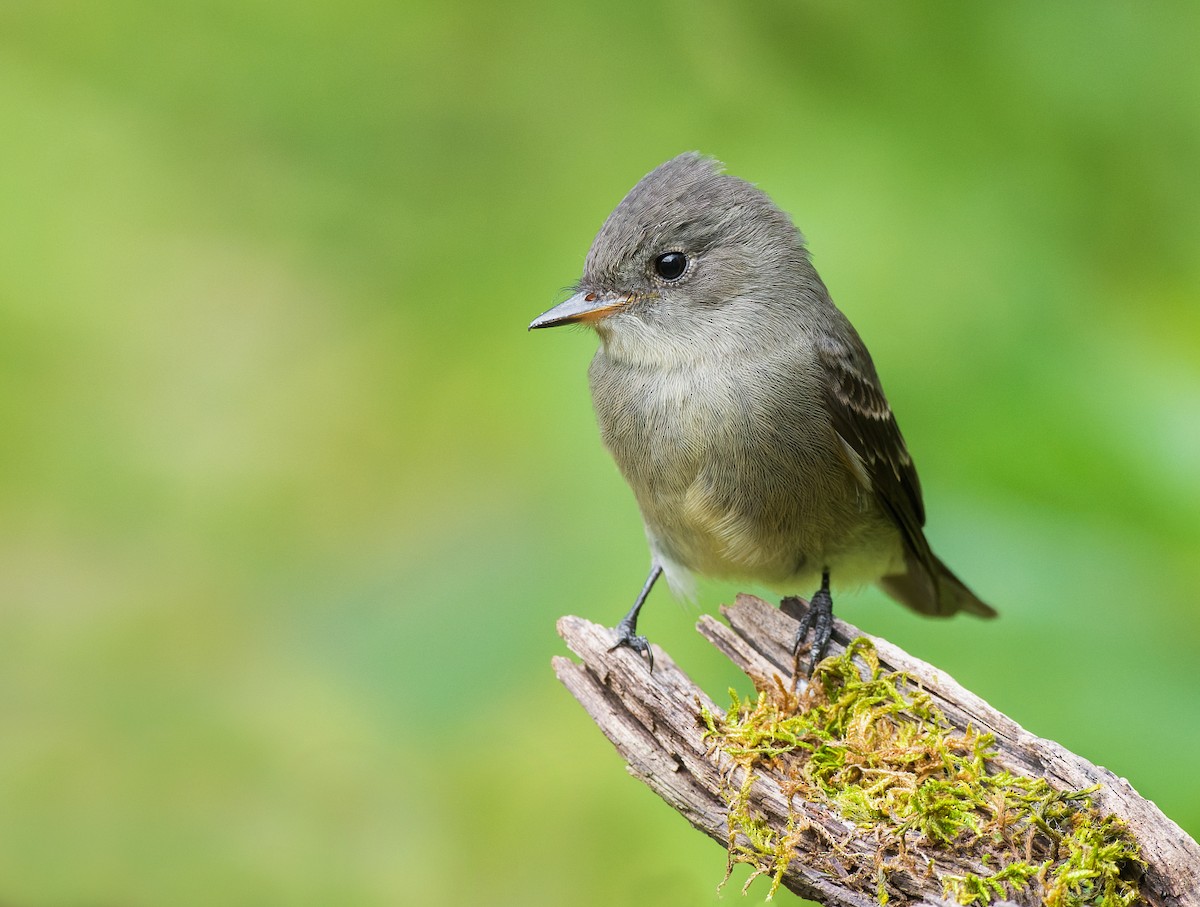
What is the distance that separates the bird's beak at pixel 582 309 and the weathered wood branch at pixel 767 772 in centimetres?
95

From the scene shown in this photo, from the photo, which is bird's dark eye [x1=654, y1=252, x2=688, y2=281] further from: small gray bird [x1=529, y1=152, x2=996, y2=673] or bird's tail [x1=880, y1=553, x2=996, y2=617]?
bird's tail [x1=880, y1=553, x2=996, y2=617]

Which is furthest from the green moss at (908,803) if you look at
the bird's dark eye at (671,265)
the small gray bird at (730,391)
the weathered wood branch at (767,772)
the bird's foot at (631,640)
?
the bird's dark eye at (671,265)

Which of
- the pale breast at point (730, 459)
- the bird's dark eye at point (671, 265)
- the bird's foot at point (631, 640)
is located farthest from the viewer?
the bird's dark eye at point (671, 265)

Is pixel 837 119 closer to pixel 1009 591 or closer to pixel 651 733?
pixel 1009 591

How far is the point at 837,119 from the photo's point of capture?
5086mm

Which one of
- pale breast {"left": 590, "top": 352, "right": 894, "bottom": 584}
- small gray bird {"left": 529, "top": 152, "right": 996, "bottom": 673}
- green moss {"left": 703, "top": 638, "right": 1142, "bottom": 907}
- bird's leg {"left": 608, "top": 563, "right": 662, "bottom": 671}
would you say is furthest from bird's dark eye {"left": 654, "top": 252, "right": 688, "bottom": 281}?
green moss {"left": 703, "top": 638, "right": 1142, "bottom": 907}

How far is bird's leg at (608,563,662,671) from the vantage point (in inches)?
142

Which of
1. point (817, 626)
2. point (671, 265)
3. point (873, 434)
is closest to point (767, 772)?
point (817, 626)

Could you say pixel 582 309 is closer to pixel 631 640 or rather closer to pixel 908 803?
pixel 631 640

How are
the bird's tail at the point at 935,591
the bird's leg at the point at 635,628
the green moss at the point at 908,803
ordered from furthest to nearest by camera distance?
the bird's tail at the point at 935,591 < the bird's leg at the point at 635,628 < the green moss at the point at 908,803

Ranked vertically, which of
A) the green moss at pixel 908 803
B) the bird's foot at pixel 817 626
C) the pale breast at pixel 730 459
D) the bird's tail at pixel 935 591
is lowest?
the green moss at pixel 908 803

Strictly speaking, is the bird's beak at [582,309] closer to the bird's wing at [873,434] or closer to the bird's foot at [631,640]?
the bird's wing at [873,434]

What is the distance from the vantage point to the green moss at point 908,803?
253 cm

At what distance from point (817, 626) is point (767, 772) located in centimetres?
78
